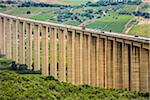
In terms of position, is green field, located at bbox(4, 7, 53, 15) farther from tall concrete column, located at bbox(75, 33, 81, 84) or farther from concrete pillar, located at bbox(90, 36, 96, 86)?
concrete pillar, located at bbox(90, 36, 96, 86)

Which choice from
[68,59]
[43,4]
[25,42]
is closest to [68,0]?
[43,4]

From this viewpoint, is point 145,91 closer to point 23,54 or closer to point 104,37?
point 104,37

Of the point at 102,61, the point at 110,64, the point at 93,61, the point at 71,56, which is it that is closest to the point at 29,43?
the point at 71,56

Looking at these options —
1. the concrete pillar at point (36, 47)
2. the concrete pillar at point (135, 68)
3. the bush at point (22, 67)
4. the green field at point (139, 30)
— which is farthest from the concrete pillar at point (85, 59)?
the bush at point (22, 67)

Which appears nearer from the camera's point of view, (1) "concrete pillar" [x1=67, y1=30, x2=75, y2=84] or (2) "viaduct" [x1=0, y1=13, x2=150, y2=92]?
(2) "viaduct" [x1=0, y1=13, x2=150, y2=92]

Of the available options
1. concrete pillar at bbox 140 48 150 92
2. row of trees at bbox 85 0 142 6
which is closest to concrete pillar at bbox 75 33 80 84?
concrete pillar at bbox 140 48 150 92

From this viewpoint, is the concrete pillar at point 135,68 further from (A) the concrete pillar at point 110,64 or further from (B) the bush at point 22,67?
(B) the bush at point 22,67
